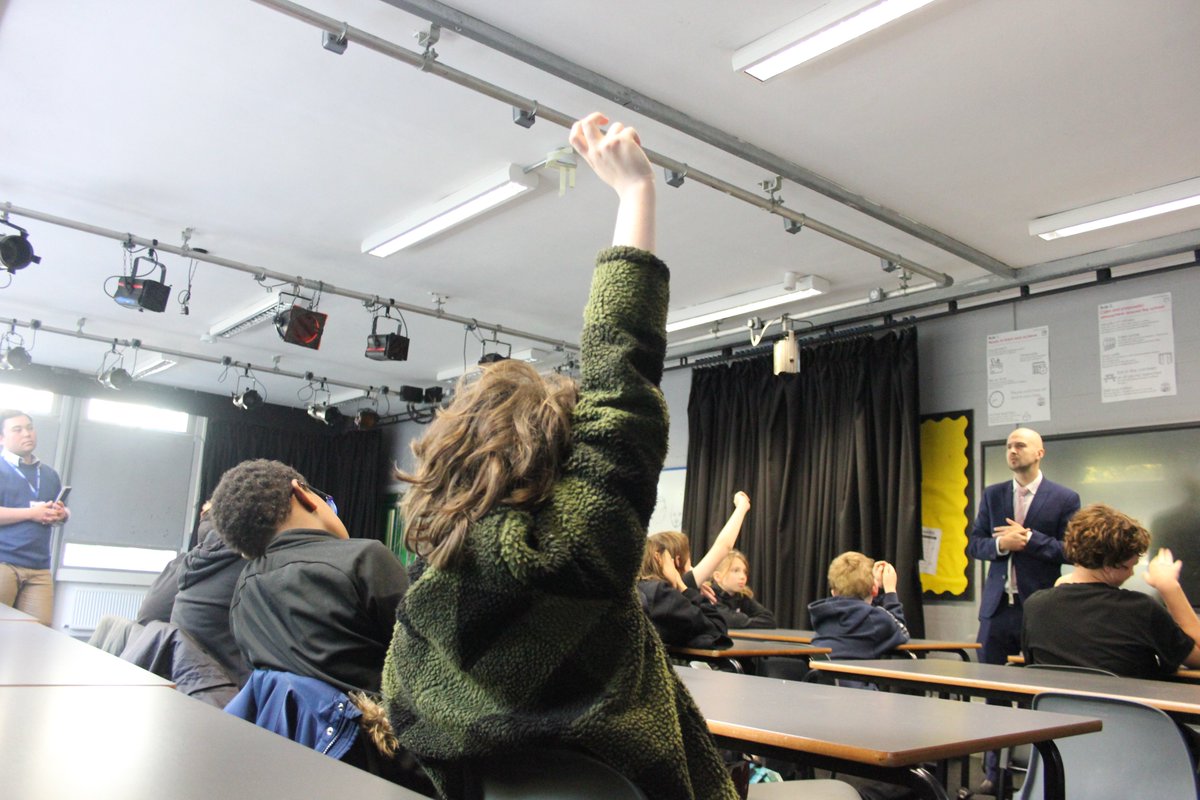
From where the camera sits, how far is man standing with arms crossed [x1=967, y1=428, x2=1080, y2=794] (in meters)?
4.41

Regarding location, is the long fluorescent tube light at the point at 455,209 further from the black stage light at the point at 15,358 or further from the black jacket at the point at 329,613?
the black stage light at the point at 15,358

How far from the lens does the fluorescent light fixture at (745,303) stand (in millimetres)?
5941

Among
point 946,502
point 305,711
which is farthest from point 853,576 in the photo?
point 305,711

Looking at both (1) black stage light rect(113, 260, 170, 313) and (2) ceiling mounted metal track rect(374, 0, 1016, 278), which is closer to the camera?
(2) ceiling mounted metal track rect(374, 0, 1016, 278)

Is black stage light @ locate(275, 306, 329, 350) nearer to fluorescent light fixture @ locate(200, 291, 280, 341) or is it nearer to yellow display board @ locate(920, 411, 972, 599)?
fluorescent light fixture @ locate(200, 291, 280, 341)

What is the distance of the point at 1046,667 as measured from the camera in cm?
283

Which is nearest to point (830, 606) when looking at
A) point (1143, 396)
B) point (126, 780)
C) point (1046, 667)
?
point (1046, 667)

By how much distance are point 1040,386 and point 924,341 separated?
2.96 ft

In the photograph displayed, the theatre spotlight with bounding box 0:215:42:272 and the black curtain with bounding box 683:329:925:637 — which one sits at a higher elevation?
the theatre spotlight with bounding box 0:215:42:272

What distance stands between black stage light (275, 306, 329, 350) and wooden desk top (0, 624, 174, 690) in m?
4.12

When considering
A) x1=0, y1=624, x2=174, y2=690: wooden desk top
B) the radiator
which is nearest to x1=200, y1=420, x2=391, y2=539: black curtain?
the radiator

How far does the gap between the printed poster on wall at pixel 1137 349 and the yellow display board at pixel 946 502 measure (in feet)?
2.97

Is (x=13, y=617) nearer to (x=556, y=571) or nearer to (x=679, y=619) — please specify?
(x=679, y=619)

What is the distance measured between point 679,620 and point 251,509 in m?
1.74
